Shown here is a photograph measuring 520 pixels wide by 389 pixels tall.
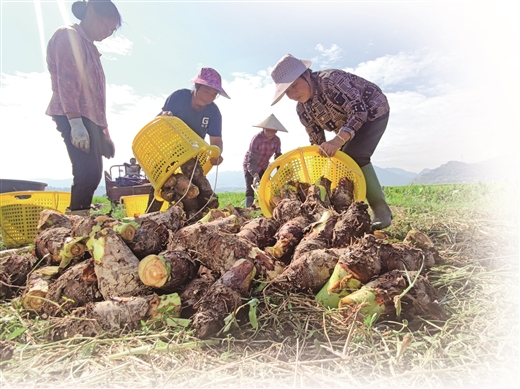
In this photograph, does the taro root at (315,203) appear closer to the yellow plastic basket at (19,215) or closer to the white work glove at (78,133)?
the white work glove at (78,133)

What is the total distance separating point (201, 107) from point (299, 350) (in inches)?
140

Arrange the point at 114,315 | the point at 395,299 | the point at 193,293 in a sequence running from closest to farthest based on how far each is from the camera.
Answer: the point at 395,299 → the point at 114,315 → the point at 193,293

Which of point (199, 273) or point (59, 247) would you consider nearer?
point (199, 273)

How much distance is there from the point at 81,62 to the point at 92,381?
312 cm

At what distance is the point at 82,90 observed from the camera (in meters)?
3.51

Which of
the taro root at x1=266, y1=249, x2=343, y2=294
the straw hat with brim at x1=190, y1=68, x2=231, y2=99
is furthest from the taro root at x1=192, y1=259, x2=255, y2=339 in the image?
the straw hat with brim at x1=190, y1=68, x2=231, y2=99

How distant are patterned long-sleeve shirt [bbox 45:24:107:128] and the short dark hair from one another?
17 cm

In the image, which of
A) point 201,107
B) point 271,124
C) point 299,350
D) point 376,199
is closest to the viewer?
point 299,350

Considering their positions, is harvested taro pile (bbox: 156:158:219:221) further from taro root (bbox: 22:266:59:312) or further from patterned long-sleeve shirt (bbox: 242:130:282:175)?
patterned long-sleeve shirt (bbox: 242:130:282:175)

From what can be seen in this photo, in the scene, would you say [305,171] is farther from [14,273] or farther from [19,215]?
[19,215]

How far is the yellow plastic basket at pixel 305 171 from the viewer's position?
356 cm

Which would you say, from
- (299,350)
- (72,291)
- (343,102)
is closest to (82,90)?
(72,291)

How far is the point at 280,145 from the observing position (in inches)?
286

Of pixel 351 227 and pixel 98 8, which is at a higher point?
pixel 98 8
